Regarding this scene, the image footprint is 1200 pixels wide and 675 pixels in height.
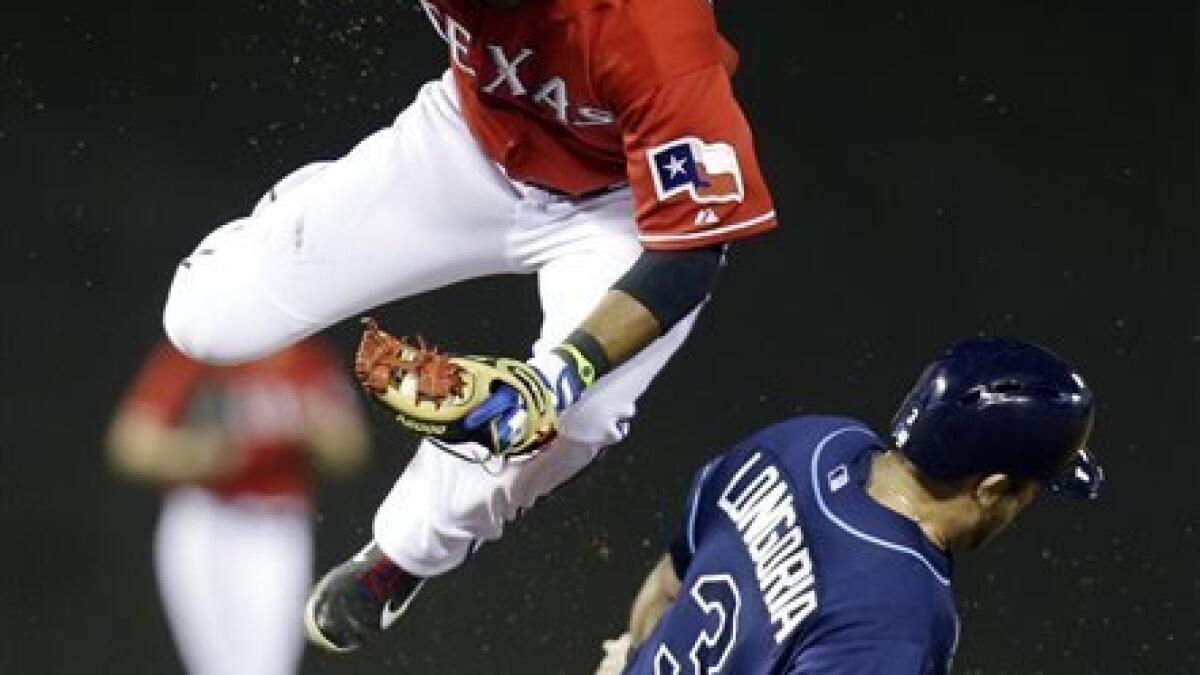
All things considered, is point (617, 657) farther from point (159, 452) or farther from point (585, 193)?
point (159, 452)

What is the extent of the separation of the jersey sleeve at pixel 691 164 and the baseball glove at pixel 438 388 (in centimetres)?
32

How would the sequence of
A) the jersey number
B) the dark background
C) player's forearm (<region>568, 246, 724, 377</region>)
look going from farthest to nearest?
the dark background
player's forearm (<region>568, 246, 724, 377</region>)
the jersey number

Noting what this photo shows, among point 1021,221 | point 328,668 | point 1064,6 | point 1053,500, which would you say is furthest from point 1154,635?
point 328,668

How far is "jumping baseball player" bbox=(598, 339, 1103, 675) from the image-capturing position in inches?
83.3

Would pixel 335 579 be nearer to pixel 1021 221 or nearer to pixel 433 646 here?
pixel 433 646

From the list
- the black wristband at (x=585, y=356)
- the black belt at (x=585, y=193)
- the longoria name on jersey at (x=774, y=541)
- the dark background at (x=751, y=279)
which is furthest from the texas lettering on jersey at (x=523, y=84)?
the dark background at (x=751, y=279)

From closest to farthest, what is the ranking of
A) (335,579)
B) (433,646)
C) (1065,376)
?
(1065,376)
(335,579)
(433,646)

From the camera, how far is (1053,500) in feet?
11.5

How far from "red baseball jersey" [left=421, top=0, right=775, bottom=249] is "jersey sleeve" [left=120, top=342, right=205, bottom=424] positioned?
1.17 m

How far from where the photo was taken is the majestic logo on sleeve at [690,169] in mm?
2549

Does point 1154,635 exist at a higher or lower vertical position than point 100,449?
lower

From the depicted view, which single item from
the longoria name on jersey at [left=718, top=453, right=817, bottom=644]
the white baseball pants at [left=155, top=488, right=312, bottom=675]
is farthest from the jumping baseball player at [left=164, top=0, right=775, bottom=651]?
the white baseball pants at [left=155, top=488, right=312, bottom=675]

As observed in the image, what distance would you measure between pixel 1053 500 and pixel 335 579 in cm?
107

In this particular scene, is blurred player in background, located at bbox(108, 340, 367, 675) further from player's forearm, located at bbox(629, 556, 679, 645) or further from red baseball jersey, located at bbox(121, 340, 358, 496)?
player's forearm, located at bbox(629, 556, 679, 645)
